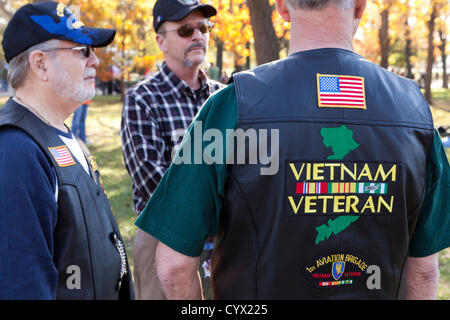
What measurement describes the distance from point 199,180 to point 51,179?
2.24ft

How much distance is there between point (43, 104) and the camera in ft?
6.76

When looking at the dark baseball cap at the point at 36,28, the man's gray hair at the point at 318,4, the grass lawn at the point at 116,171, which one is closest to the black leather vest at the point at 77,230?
the dark baseball cap at the point at 36,28

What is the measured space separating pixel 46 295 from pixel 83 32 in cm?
136

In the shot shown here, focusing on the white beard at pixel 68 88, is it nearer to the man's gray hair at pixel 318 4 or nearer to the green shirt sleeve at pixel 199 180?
the green shirt sleeve at pixel 199 180

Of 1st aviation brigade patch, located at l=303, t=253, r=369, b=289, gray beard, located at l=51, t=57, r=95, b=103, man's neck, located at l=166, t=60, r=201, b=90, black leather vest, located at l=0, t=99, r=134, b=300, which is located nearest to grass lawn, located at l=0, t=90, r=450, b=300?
man's neck, located at l=166, t=60, r=201, b=90

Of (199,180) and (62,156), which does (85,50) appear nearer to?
(62,156)

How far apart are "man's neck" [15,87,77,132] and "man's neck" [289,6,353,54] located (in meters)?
1.22

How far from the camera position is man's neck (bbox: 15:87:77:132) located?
6.62 feet

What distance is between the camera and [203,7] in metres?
3.29

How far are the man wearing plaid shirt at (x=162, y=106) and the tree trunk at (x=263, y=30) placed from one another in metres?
2.62

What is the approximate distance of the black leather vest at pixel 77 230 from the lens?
1835 mm

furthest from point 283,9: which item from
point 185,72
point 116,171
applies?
point 116,171

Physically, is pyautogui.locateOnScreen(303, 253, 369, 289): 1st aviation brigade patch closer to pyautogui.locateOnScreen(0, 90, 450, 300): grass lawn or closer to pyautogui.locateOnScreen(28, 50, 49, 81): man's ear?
pyautogui.locateOnScreen(28, 50, 49, 81): man's ear
